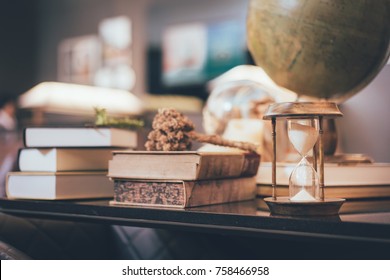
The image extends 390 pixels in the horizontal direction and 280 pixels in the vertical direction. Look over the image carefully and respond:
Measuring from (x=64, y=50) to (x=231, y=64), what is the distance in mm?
2203

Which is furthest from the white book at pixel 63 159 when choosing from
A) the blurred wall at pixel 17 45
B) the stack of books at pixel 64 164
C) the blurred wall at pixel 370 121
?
the blurred wall at pixel 17 45

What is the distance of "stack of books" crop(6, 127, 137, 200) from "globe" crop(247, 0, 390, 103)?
365mm

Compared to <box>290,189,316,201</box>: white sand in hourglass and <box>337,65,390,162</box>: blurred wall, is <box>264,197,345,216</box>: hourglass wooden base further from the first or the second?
<box>337,65,390,162</box>: blurred wall

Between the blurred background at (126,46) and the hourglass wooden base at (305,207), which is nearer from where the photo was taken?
the hourglass wooden base at (305,207)

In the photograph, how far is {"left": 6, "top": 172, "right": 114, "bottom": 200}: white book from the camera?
1127 millimetres

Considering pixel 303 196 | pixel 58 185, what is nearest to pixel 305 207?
pixel 303 196

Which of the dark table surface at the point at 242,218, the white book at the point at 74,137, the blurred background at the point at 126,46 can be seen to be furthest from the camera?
the blurred background at the point at 126,46

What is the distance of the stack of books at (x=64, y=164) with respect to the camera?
114 cm

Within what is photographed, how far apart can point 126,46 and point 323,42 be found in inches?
195

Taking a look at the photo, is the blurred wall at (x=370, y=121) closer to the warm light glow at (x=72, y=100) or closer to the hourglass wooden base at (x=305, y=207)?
the hourglass wooden base at (x=305, y=207)

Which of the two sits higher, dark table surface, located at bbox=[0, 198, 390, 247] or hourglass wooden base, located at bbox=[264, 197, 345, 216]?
hourglass wooden base, located at bbox=[264, 197, 345, 216]

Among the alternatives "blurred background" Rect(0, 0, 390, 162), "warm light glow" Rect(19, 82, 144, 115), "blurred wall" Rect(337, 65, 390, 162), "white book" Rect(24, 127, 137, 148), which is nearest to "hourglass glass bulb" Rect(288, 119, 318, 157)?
"white book" Rect(24, 127, 137, 148)

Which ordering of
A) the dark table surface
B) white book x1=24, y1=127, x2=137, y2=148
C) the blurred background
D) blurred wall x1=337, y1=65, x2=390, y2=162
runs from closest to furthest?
the dark table surface < white book x1=24, y1=127, x2=137, y2=148 < blurred wall x1=337, y1=65, x2=390, y2=162 < the blurred background

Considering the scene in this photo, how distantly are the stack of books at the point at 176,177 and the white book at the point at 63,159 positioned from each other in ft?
0.60
